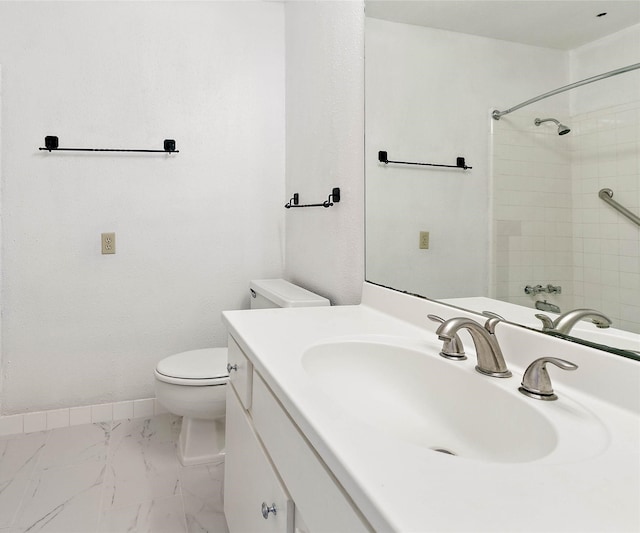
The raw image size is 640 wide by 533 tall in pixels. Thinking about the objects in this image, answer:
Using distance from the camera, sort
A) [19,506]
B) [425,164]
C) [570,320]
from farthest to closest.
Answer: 1. [19,506]
2. [425,164]
3. [570,320]

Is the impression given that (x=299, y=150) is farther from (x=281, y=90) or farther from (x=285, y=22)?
(x=285, y=22)

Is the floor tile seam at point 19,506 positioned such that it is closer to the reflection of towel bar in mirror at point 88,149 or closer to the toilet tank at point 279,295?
the toilet tank at point 279,295

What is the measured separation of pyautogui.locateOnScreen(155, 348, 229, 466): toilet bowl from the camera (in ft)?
5.84

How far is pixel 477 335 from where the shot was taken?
0.83 metres

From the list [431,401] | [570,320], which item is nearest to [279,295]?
[431,401]

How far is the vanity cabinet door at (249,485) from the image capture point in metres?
0.79

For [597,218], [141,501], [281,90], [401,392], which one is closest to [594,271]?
[597,218]

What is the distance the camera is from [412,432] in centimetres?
86

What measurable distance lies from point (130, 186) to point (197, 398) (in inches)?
47.7

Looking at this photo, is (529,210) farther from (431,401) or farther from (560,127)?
(431,401)

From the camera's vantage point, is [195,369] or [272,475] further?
[195,369]

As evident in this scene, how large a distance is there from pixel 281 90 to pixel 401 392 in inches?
81.5

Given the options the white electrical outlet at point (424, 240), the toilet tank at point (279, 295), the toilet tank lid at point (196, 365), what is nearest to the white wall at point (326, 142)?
the toilet tank at point (279, 295)

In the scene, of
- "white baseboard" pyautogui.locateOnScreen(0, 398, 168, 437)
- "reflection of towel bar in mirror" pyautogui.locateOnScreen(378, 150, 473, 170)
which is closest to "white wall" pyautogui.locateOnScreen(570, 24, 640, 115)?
"reflection of towel bar in mirror" pyautogui.locateOnScreen(378, 150, 473, 170)
